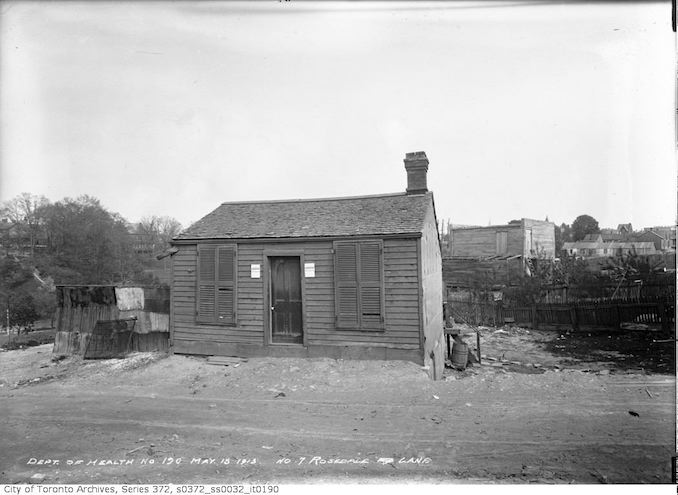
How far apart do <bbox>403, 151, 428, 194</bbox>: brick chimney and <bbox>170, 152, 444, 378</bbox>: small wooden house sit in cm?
3

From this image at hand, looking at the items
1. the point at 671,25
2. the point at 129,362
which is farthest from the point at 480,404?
the point at 129,362

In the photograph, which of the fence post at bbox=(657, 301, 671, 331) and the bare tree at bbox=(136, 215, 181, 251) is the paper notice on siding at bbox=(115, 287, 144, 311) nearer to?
the fence post at bbox=(657, 301, 671, 331)

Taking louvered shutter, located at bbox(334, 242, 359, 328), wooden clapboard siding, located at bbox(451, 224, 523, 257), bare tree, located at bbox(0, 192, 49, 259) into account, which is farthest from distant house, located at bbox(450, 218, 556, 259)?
bare tree, located at bbox(0, 192, 49, 259)

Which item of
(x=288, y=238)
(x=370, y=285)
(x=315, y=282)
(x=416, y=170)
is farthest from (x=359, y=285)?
(x=416, y=170)

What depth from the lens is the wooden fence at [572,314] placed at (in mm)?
14375

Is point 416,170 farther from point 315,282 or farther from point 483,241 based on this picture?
point 483,241

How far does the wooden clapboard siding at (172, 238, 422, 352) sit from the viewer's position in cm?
878

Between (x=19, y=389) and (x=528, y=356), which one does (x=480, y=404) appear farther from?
(x=19, y=389)

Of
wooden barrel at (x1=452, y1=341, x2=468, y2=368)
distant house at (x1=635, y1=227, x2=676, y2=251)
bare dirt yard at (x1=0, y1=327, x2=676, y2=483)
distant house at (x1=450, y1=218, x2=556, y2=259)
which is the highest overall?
distant house at (x1=450, y1=218, x2=556, y2=259)

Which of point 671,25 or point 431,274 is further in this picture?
point 431,274

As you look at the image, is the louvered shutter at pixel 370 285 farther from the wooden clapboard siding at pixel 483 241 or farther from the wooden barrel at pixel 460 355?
the wooden clapboard siding at pixel 483 241

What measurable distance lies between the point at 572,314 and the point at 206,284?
1473 centimetres

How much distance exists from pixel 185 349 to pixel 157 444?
5454 millimetres

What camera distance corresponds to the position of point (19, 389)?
8203 millimetres
